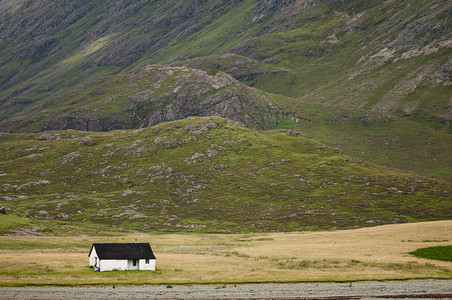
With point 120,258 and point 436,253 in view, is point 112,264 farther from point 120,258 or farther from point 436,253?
point 436,253

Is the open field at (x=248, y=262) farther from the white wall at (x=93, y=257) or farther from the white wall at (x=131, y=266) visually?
the white wall at (x=131, y=266)

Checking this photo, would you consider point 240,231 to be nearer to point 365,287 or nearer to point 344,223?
point 344,223

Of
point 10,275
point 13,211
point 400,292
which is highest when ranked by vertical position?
point 13,211

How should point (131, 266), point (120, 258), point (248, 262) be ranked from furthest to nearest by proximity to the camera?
1. point (248, 262)
2. point (131, 266)
3. point (120, 258)

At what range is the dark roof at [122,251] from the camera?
80.1 m

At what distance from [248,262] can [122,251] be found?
2292cm

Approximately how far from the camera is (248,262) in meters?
90.5

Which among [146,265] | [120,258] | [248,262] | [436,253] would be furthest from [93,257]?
[436,253]

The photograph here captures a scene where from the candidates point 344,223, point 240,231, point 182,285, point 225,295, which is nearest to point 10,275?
point 182,285

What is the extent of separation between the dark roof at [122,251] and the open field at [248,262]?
11.2ft

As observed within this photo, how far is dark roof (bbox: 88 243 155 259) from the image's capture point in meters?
80.1

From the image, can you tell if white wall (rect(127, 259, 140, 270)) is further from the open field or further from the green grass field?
the green grass field

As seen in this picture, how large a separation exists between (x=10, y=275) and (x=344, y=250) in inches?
2567

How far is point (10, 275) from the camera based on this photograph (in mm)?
71438
